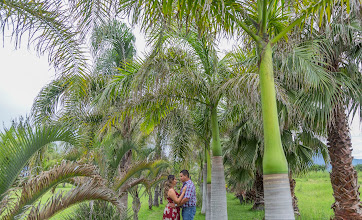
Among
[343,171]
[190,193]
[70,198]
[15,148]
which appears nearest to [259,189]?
[343,171]

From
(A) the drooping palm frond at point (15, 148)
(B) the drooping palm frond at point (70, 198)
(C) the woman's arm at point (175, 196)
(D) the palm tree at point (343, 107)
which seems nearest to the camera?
(B) the drooping palm frond at point (70, 198)

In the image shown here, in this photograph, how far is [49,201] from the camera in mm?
3887

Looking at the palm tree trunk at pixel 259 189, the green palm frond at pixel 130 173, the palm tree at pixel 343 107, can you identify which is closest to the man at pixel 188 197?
the green palm frond at pixel 130 173

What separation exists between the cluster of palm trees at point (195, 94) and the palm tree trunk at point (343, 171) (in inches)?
1.0

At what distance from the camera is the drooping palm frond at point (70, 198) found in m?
3.81

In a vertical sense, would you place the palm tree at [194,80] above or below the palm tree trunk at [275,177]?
above

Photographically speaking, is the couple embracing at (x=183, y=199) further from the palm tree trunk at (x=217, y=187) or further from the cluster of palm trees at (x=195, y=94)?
the palm tree trunk at (x=217, y=187)

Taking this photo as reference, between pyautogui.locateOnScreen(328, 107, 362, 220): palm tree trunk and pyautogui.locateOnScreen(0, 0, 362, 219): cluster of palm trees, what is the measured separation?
0.08ft

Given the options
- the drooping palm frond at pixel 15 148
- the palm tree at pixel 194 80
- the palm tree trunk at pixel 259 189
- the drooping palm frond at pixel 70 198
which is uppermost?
the palm tree at pixel 194 80

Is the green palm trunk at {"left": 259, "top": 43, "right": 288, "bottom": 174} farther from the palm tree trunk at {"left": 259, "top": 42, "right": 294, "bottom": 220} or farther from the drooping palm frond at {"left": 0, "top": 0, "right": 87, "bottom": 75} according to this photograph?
the drooping palm frond at {"left": 0, "top": 0, "right": 87, "bottom": 75}

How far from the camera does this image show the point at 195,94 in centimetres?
838

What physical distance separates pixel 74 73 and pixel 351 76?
21.7 feet

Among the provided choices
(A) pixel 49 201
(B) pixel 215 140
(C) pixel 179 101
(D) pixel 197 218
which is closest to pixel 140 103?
(C) pixel 179 101

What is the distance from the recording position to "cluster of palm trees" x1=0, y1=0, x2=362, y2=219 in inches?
160
